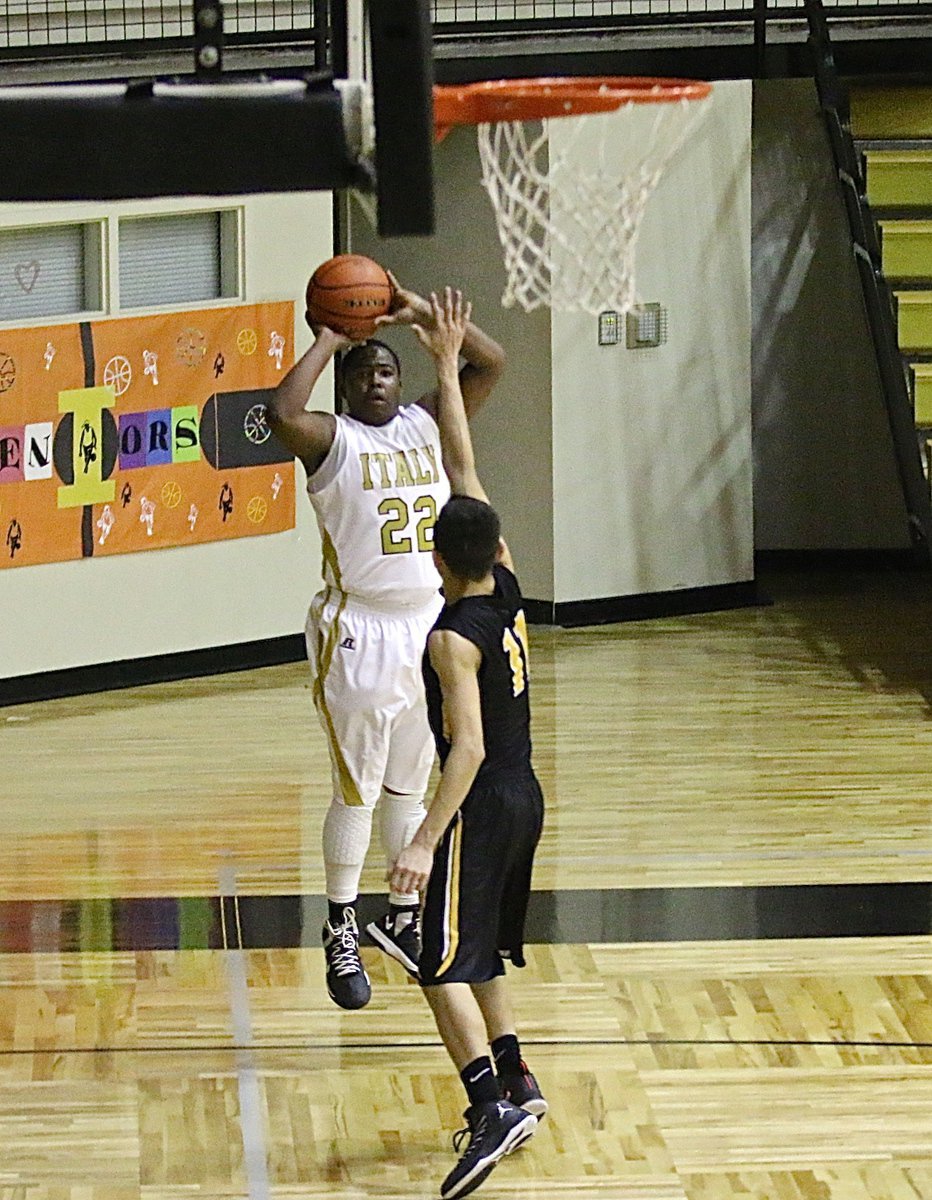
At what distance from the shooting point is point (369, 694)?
18.5 feet

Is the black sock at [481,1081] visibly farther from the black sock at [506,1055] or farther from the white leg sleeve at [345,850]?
the white leg sleeve at [345,850]

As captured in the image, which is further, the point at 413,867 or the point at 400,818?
the point at 400,818

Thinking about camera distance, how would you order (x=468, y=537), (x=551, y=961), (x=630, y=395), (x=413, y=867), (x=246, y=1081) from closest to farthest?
(x=413, y=867) → (x=468, y=537) → (x=246, y=1081) → (x=551, y=961) → (x=630, y=395)

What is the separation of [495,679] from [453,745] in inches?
7.7

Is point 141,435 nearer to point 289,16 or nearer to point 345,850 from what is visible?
point 289,16

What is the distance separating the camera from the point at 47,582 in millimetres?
9586

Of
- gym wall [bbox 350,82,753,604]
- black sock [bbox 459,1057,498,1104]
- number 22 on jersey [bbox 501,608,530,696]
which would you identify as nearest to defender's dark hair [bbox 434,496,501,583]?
number 22 on jersey [bbox 501,608,530,696]

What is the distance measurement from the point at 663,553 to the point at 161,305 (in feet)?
10.2

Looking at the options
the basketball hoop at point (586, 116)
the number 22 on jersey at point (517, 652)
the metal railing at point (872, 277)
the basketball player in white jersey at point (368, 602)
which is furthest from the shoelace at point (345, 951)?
the metal railing at point (872, 277)

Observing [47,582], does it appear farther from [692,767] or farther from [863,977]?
[863,977]

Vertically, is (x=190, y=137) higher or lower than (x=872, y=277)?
higher

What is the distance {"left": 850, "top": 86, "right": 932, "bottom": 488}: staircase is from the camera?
1012 cm

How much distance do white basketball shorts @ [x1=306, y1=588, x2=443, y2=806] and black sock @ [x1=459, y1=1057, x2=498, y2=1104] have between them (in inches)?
47.0

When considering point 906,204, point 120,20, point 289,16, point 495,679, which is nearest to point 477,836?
point 495,679
